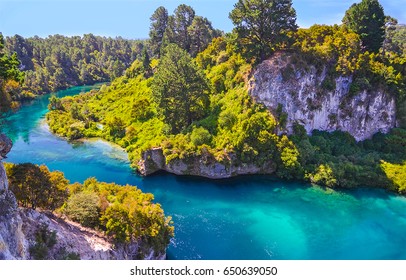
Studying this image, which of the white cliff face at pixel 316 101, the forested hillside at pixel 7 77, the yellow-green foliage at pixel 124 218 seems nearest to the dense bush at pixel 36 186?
the yellow-green foliage at pixel 124 218

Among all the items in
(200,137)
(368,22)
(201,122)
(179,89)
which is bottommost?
(200,137)

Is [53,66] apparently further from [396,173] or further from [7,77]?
[396,173]

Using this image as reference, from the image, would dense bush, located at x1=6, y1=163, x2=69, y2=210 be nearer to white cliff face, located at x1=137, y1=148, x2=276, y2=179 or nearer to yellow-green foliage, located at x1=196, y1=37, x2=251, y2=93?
white cliff face, located at x1=137, y1=148, x2=276, y2=179

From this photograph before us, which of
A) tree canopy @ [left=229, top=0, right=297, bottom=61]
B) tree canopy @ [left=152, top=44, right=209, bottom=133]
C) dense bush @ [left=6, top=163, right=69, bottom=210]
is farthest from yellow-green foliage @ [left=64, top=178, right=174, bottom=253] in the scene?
tree canopy @ [left=229, top=0, right=297, bottom=61]

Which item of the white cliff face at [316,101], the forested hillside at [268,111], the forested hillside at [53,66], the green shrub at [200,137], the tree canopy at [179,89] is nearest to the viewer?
the forested hillside at [268,111]

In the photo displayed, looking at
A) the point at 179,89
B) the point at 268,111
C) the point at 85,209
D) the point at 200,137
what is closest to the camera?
the point at 85,209

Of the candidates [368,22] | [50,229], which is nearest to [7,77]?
[50,229]

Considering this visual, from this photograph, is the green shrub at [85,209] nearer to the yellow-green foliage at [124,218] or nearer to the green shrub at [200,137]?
the yellow-green foliage at [124,218]
